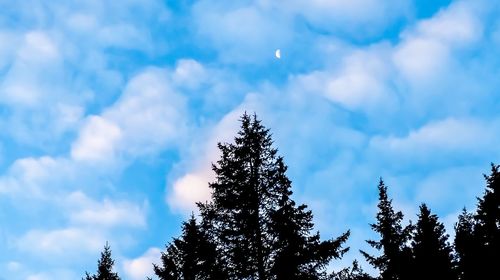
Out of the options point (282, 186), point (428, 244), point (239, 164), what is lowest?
point (428, 244)

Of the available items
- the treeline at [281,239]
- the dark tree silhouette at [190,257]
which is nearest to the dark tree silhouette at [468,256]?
the treeline at [281,239]

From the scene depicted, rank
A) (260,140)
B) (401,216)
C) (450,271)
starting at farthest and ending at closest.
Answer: (401,216) < (260,140) < (450,271)

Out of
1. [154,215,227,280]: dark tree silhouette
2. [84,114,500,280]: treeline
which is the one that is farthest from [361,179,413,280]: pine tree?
[154,215,227,280]: dark tree silhouette

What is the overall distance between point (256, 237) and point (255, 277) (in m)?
1.83

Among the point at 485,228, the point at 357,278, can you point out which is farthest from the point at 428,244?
the point at 485,228

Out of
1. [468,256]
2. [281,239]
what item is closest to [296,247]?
[281,239]

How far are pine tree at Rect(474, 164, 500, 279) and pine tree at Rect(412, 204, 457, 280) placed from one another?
1484 millimetres

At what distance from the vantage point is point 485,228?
1005 inches

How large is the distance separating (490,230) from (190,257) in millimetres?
16513

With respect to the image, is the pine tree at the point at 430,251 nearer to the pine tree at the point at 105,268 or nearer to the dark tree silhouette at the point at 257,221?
the dark tree silhouette at the point at 257,221

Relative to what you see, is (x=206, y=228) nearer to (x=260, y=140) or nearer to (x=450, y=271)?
(x=260, y=140)

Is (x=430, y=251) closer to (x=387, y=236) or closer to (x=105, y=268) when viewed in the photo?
(x=387, y=236)

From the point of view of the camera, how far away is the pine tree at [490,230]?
2219 cm

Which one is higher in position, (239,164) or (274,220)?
(239,164)
